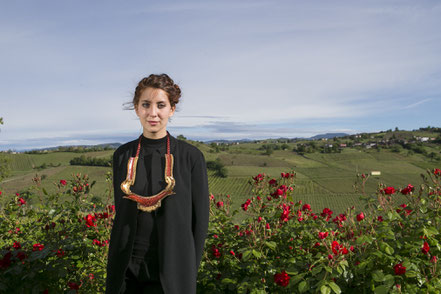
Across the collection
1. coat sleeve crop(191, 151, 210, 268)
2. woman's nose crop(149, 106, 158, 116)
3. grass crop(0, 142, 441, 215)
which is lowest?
grass crop(0, 142, 441, 215)

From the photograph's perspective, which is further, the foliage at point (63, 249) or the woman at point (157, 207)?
the foliage at point (63, 249)

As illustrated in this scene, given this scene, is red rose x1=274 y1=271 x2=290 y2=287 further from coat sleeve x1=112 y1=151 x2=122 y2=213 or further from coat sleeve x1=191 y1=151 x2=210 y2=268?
coat sleeve x1=112 y1=151 x2=122 y2=213

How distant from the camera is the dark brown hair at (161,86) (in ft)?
7.98

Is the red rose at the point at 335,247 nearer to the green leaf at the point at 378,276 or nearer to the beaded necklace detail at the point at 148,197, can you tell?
the green leaf at the point at 378,276

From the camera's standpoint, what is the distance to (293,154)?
80250 millimetres

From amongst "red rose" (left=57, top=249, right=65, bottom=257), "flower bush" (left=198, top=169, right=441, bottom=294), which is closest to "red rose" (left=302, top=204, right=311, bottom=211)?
"flower bush" (left=198, top=169, right=441, bottom=294)

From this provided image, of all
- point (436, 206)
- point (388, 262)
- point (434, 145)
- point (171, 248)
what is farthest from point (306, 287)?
point (434, 145)

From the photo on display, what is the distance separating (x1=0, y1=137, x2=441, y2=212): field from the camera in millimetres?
48125

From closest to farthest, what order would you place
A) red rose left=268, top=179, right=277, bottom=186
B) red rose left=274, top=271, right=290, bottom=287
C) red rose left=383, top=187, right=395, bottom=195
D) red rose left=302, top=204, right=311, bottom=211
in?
red rose left=274, top=271, right=290, bottom=287, red rose left=383, top=187, right=395, bottom=195, red rose left=268, top=179, right=277, bottom=186, red rose left=302, top=204, right=311, bottom=211

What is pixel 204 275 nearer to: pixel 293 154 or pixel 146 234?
pixel 146 234

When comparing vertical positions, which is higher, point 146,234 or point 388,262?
point 146,234

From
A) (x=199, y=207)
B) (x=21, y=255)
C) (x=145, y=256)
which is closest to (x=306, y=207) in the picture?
(x=199, y=207)

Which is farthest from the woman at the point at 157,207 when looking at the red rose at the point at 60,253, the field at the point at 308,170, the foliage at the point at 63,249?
the field at the point at 308,170

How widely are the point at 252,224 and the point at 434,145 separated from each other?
98554 mm
